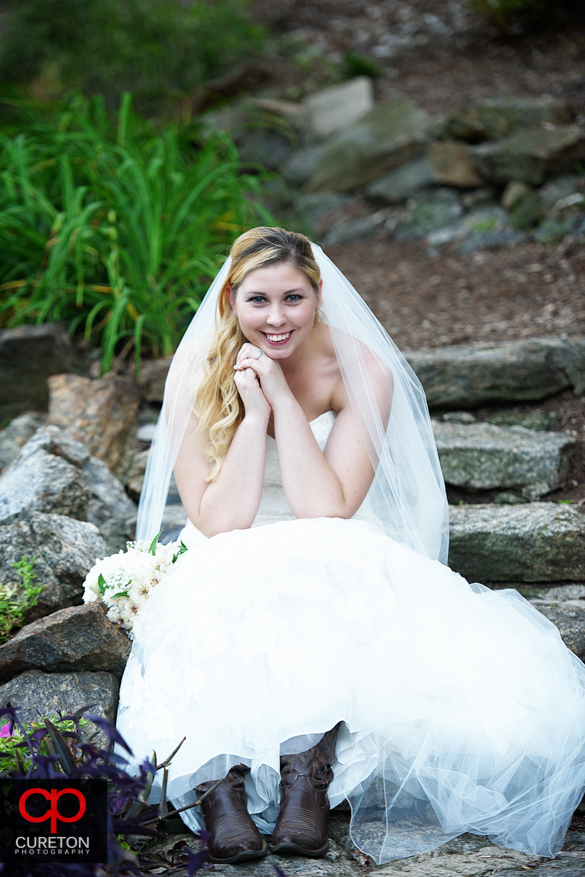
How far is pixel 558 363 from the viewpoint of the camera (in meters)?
3.77

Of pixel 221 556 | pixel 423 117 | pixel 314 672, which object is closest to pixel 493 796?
pixel 314 672

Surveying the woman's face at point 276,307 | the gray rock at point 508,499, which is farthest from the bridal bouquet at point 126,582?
the gray rock at point 508,499

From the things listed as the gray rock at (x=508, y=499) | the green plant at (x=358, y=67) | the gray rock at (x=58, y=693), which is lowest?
the gray rock at (x=58, y=693)

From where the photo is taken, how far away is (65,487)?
3047 mm

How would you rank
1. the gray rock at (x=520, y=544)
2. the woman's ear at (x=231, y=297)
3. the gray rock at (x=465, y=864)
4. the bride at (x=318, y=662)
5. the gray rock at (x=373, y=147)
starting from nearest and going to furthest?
the gray rock at (x=465, y=864), the bride at (x=318, y=662), the woman's ear at (x=231, y=297), the gray rock at (x=520, y=544), the gray rock at (x=373, y=147)

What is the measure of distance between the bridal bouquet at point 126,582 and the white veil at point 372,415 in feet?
1.48

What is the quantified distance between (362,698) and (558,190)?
4.75 metres

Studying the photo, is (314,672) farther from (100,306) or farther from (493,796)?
(100,306)

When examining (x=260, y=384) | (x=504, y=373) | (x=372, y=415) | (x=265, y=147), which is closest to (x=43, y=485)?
(x=260, y=384)

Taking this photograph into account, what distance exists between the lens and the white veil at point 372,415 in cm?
265

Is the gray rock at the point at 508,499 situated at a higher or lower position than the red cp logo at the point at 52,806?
higher

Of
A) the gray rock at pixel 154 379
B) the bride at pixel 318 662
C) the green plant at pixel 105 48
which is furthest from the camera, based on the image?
the green plant at pixel 105 48

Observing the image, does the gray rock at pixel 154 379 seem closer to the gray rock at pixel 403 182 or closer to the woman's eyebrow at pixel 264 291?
the woman's eyebrow at pixel 264 291

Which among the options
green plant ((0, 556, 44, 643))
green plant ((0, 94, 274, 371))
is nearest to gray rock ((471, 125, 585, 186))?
green plant ((0, 94, 274, 371))
